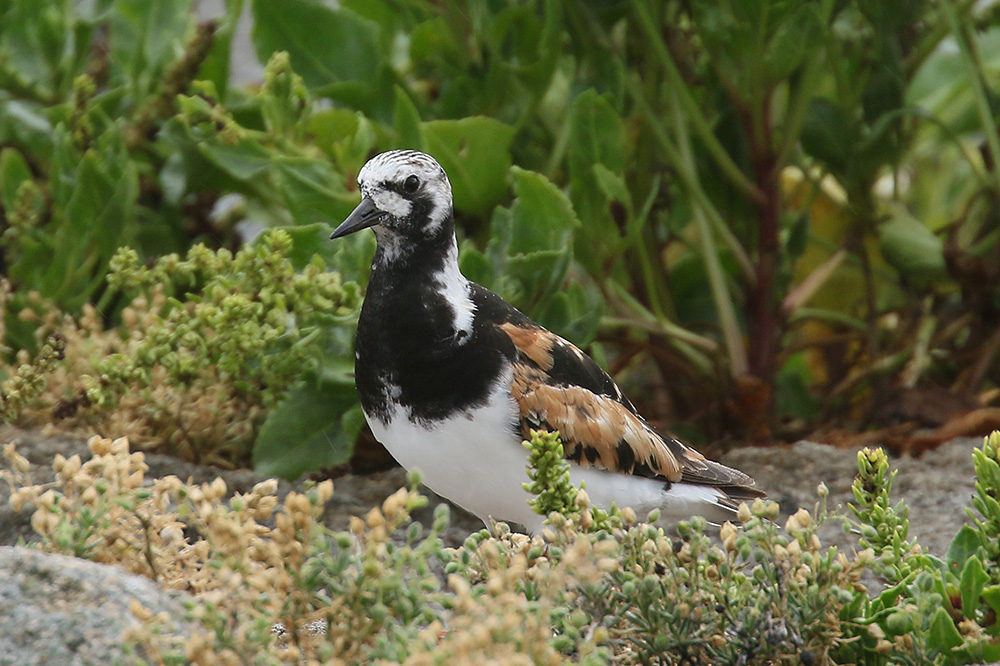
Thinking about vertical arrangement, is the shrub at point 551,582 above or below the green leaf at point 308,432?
above

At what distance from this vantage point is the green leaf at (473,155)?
331 centimetres

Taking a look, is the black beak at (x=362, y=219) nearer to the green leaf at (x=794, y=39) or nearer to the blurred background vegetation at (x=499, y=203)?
the blurred background vegetation at (x=499, y=203)

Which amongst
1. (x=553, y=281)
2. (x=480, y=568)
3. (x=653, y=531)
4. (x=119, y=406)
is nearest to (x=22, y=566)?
(x=480, y=568)

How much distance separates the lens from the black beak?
240 centimetres

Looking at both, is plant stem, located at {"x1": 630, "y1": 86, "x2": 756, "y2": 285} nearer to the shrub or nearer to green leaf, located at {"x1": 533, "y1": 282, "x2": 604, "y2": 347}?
green leaf, located at {"x1": 533, "y1": 282, "x2": 604, "y2": 347}

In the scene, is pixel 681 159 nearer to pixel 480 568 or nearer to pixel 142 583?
pixel 480 568

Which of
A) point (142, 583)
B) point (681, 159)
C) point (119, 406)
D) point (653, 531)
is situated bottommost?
point (119, 406)

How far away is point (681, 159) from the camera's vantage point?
375 centimetres

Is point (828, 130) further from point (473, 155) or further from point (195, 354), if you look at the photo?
point (195, 354)

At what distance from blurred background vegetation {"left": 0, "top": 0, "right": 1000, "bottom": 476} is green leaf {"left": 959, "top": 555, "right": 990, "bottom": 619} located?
4.64 feet

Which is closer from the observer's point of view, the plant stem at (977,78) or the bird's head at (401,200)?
the bird's head at (401,200)

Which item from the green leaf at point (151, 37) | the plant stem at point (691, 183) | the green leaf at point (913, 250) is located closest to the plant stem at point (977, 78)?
the green leaf at point (913, 250)

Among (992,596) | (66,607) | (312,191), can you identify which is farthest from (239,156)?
(992,596)

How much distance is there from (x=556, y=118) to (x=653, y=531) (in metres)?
2.26
